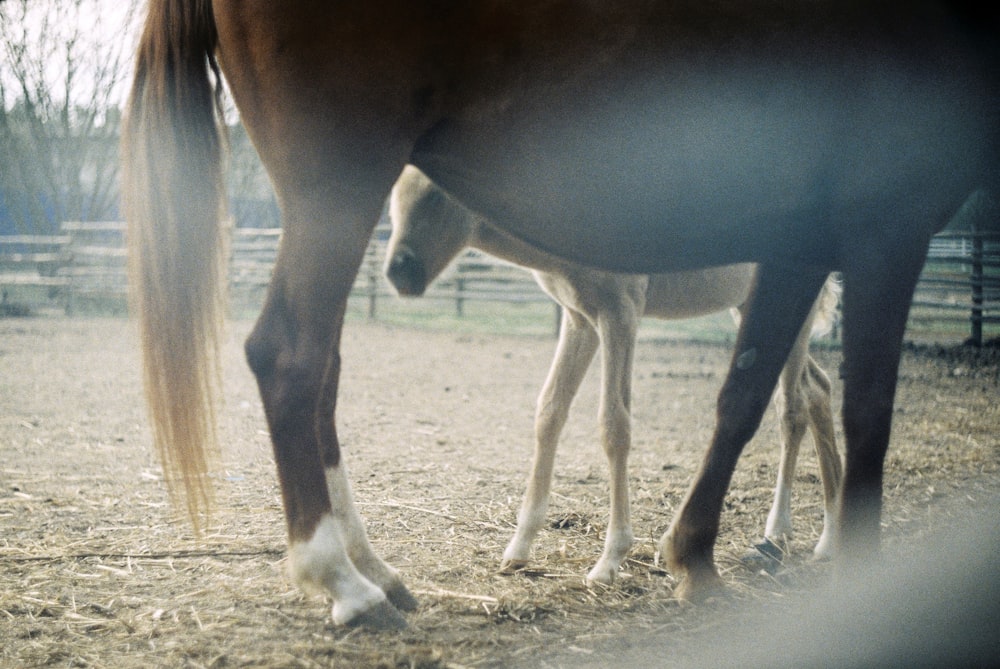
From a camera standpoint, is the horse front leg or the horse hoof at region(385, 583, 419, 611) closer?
the horse front leg

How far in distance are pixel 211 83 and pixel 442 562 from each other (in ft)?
6.02

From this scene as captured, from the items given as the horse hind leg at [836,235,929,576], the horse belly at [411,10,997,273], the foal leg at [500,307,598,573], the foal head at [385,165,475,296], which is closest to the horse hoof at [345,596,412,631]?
the foal leg at [500,307,598,573]

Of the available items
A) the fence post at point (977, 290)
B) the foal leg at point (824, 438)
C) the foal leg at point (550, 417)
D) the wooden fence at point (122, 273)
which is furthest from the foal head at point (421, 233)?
the wooden fence at point (122, 273)

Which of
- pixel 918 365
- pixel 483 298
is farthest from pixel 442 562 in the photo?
pixel 483 298

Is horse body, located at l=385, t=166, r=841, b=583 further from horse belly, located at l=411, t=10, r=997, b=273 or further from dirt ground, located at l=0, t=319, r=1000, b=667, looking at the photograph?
horse belly, located at l=411, t=10, r=997, b=273

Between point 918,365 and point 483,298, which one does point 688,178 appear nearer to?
point 918,365

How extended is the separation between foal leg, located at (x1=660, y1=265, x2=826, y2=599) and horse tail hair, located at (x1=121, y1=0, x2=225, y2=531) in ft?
4.96

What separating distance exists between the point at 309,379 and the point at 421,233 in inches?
53.6

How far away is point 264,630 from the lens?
2301 mm

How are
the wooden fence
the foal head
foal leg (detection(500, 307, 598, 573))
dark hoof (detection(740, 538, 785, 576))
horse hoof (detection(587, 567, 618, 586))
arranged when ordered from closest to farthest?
horse hoof (detection(587, 567, 618, 586))
dark hoof (detection(740, 538, 785, 576))
foal leg (detection(500, 307, 598, 573))
the foal head
the wooden fence

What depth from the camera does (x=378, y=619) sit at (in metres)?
2.23

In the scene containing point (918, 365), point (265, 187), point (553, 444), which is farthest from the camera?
point (265, 187)

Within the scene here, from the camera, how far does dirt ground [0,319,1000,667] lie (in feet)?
7.43

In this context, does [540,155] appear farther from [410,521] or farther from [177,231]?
[410,521]
